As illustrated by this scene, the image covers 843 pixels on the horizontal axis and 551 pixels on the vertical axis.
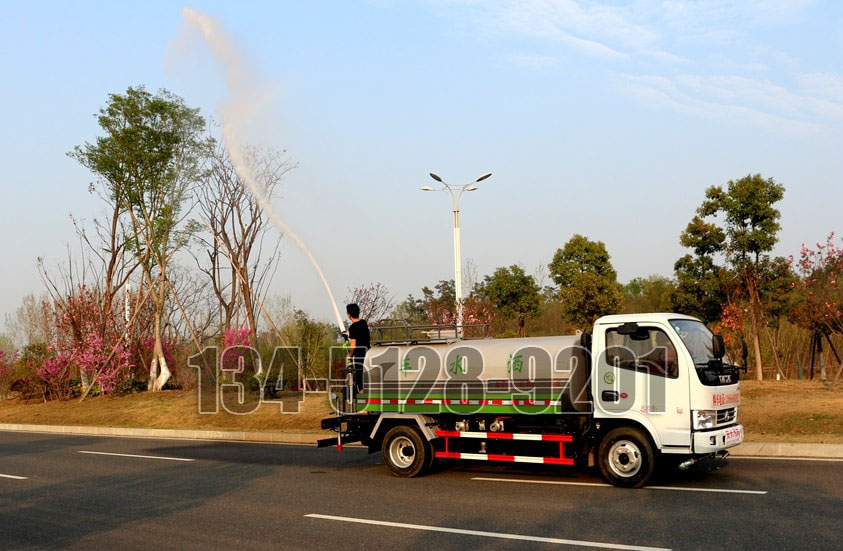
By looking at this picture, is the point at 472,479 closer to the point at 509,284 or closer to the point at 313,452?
the point at 313,452

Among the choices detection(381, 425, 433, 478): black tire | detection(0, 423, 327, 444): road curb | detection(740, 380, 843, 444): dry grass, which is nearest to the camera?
detection(381, 425, 433, 478): black tire

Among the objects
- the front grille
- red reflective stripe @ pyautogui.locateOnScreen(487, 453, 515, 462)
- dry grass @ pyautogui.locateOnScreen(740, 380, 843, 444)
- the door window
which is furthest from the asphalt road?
dry grass @ pyautogui.locateOnScreen(740, 380, 843, 444)

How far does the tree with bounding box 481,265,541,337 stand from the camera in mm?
37500

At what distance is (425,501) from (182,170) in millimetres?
24499

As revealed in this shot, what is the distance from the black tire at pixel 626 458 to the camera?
1059cm

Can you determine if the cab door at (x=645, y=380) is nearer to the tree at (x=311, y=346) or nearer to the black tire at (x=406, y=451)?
the black tire at (x=406, y=451)

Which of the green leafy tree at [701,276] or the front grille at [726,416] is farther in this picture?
the green leafy tree at [701,276]

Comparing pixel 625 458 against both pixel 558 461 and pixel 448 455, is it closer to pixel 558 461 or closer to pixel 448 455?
pixel 558 461

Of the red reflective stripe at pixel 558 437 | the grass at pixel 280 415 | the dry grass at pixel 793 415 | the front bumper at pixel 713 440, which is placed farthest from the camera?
the grass at pixel 280 415

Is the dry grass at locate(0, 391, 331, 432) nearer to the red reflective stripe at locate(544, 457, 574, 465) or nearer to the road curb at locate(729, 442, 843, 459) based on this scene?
the red reflective stripe at locate(544, 457, 574, 465)

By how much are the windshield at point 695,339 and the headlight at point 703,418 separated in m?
0.66

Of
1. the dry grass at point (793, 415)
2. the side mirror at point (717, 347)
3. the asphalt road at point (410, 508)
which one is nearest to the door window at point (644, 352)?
the side mirror at point (717, 347)

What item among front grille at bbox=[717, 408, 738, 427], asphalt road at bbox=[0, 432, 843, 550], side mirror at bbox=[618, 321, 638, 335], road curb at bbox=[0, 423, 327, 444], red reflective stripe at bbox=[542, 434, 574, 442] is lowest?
road curb at bbox=[0, 423, 327, 444]

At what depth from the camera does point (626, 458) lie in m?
10.9
